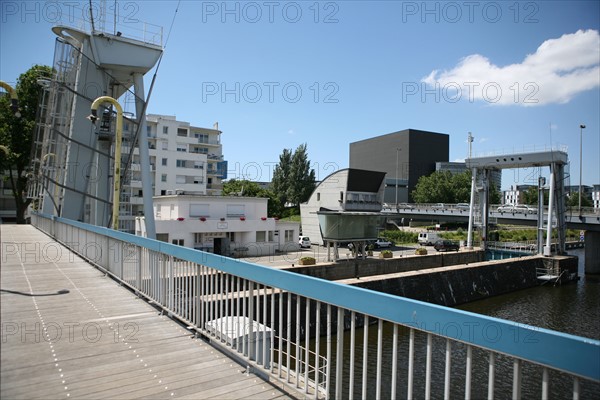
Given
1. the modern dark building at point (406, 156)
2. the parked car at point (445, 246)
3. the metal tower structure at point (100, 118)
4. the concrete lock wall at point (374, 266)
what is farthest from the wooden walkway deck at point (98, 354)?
the modern dark building at point (406, 156)

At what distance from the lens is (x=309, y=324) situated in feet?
10.0

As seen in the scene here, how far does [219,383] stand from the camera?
3.44 meters

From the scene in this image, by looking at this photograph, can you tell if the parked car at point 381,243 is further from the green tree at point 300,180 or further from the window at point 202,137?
the window at point 202,137

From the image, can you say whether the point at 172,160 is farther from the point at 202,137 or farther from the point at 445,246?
the point at 445,246

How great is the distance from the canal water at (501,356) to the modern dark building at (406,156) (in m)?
42.9

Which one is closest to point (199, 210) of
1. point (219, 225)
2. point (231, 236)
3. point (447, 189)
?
point (219, 225)

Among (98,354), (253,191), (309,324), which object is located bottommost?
(98,354)

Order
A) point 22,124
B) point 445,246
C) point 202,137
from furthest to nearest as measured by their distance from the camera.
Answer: point 202,137 → point 445,246 → point 22,124

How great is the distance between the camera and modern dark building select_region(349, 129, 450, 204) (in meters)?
75.6

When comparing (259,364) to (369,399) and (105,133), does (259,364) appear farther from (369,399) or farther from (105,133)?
(105,133)

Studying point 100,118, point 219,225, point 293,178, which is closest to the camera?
point 100,118

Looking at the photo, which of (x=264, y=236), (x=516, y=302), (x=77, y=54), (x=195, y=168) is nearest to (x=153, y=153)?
(x=195, y=168)

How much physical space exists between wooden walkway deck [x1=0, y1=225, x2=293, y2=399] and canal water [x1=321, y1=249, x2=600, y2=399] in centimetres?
645

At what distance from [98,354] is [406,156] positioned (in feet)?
254
